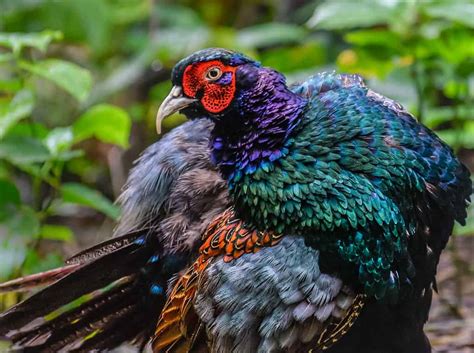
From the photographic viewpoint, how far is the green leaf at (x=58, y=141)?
395cm

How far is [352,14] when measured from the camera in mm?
4070

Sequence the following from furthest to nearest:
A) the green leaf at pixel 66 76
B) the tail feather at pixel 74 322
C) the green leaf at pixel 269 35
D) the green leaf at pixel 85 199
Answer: the green leaf at pixel 269 35
the green leaf at pixel 85 199
the green leaf at pixel 66 76
the tail feather at pixel 74 322

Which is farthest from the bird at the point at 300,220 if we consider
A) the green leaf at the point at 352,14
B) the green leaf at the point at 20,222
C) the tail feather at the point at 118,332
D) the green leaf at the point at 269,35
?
the green leaf at the point at 269,35

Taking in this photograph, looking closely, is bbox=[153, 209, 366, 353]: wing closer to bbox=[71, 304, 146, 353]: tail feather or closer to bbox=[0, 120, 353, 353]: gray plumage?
bbox=[0, 120, 353, 353]: gray plumage

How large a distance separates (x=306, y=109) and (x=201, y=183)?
532 mm

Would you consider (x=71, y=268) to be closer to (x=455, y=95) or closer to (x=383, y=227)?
(x=383, y=227)

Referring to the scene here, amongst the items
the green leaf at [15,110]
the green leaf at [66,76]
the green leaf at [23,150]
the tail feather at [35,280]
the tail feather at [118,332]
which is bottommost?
the tail feather at [118,332]

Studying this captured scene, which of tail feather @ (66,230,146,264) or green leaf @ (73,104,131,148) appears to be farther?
green leaf @ (73,104,131,148)

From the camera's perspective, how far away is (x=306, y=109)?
10.1 feet

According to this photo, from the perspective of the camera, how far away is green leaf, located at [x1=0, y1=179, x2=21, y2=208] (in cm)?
403

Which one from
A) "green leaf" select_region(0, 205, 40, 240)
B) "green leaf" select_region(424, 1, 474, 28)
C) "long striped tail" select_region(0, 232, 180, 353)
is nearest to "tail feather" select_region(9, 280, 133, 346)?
"long striped tail" select_region(0, 232, 180, 353)

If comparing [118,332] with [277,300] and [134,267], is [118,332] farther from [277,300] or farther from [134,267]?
[277,300]

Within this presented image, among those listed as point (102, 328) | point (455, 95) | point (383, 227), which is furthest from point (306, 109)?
point (455, 95)

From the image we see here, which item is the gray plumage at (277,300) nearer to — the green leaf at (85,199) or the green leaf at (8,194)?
the green leaf at (85,199)
